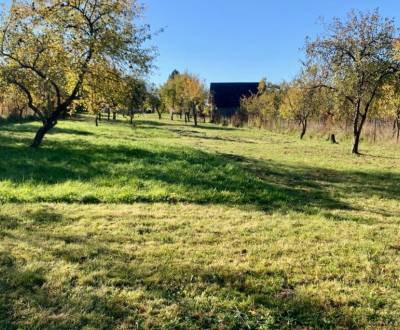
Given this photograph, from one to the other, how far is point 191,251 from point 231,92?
6091 cm

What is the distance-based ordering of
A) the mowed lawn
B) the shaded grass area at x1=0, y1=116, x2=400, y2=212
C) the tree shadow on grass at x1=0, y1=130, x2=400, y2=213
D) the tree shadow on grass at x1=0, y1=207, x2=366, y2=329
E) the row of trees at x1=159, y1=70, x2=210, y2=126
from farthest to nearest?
the row of trees at x1=159, y1=70, x2=210, y2=126, the tree shadow on grass at x1=0, y1=130, x2=400, y2=213, the shaded grass area at x1=0, y1=116, x2=400, y2=212, the mowed lawn, the tree shadow on grass at x1=0, y1=207, x2=366, y2=329

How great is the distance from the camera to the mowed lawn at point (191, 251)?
3.37m

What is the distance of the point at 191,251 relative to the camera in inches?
189

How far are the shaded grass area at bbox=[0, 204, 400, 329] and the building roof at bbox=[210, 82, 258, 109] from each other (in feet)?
190

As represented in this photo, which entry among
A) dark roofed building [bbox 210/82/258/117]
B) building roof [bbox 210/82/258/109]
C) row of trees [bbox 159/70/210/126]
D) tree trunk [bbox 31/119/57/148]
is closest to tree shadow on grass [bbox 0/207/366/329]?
tree trunk [bbox 31/119/57/148]

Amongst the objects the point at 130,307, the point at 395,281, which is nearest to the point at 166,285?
the point at 130,307

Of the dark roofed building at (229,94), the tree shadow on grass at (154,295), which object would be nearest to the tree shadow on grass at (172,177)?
the tree shadow on grass at (154,295)

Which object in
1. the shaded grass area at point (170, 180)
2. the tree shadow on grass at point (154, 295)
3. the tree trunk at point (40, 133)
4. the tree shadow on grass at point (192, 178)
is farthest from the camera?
the tree trunk at point (40, 133)

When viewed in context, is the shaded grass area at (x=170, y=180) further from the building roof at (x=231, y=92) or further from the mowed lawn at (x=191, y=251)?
the building roof at (x=231, y=92)

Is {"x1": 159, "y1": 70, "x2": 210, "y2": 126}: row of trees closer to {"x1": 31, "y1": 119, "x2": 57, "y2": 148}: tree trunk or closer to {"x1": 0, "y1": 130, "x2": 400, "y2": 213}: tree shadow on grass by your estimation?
{"x1": 31, "y1": 119, "x2": 57, "y2": 148}: tree trunk

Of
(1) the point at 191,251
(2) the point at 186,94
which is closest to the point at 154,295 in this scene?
(1) the point at 191,251

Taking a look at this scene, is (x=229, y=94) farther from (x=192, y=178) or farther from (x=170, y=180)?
(x=170, y=180)

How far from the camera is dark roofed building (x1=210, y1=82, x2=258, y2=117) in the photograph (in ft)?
206

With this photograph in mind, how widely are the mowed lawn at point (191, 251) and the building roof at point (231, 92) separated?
54.4 m
